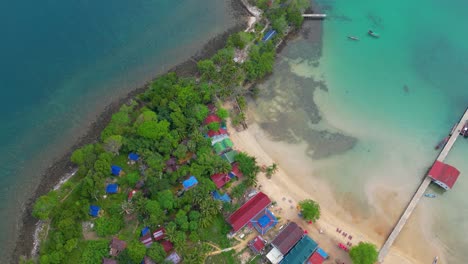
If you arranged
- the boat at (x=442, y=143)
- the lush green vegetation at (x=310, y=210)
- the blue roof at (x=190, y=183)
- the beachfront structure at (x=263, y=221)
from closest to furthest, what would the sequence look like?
the beachfront structure at (x=263, y=221) → the lush green vegetation at (x=310, y=210) → the blue roof at (x=190, y=183) → the boat at (x=442, y=143)

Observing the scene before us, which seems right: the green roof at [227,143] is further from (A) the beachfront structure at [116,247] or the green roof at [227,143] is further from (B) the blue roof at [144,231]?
(A) the beachfront structure at [116,247]

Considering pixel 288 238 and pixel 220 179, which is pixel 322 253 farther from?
pixel 220 179

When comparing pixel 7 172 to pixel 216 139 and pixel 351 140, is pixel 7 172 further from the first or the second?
pixel 351 140

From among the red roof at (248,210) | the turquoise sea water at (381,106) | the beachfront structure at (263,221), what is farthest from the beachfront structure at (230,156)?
the beachfront structure at (263,221)

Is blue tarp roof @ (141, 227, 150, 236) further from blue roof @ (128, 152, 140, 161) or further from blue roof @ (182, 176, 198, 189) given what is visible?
blue roof @ (128, 152, 140, 161)

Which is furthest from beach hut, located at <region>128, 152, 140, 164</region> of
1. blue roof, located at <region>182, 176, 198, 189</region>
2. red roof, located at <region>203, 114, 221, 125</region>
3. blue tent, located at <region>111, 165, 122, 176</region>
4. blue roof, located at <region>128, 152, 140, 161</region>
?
red roof, located at <region>203, 114, 221, 125</region>

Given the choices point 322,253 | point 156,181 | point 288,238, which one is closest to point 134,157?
point 156,181
